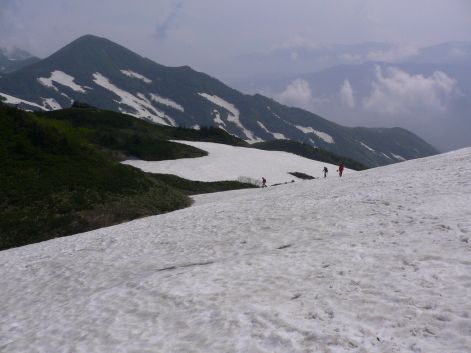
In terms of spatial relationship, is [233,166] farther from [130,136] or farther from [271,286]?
[271,286]

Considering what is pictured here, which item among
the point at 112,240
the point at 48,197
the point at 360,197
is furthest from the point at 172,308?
the point at 48,197

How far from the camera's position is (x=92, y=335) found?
11.6 metres

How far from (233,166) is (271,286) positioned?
64.6 m

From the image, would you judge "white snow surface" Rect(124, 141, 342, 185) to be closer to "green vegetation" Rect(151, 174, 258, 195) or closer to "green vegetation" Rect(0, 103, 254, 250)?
"green vegetation" Rect(151, 174, 258, 195)

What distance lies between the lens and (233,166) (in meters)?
77.3

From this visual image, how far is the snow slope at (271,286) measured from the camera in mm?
9766

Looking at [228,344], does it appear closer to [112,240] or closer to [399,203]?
[399,203]

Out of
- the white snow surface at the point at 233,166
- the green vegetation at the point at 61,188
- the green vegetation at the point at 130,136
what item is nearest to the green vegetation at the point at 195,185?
the green vegetation at the point at 61,188

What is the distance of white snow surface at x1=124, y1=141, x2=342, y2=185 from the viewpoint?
2773 inches

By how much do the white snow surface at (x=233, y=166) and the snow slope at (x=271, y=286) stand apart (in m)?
46.1

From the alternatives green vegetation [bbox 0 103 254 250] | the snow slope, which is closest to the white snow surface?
green vegetation [bbox 0 103 254 250]

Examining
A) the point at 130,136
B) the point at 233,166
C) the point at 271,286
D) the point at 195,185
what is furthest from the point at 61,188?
the point at 130,136

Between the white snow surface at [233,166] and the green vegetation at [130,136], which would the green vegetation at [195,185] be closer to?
the white snow surface at [233,166]

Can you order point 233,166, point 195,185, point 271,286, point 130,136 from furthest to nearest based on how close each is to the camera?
point 130,136 < point 233,166 < point 195,185 < point 271,286
